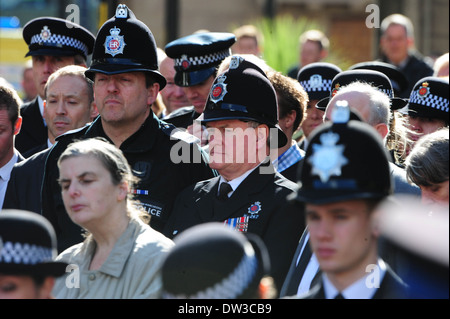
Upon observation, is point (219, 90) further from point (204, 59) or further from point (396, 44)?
point (396, 44)

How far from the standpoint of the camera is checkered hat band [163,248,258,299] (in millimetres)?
2867

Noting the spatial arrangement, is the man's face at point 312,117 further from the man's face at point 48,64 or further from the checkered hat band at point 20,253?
the checkered hat band at point 20,253

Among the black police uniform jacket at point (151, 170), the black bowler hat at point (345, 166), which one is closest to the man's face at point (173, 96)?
the black police uniform jacket at point (151, 170)

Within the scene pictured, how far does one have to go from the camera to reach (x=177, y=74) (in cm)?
635

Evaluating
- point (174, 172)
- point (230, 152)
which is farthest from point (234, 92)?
point (174, 172)

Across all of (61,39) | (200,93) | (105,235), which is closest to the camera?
(105,235)

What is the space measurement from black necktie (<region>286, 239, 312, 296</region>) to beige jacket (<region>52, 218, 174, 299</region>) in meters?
0.60

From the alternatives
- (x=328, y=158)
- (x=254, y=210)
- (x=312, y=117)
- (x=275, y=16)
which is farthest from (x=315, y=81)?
(x=275, y=16)

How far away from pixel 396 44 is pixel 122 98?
5445 mm

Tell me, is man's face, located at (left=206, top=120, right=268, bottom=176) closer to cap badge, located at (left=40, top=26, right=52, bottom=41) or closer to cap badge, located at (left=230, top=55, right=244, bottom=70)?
cap badge, located at (left=230, top=55, right=244, bottom=70)

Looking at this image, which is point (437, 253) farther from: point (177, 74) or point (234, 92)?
point (177, 74)

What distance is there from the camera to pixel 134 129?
17.0 ft

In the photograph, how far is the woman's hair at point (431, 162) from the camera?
13.5ft

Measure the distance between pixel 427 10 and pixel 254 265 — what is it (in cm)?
1321
